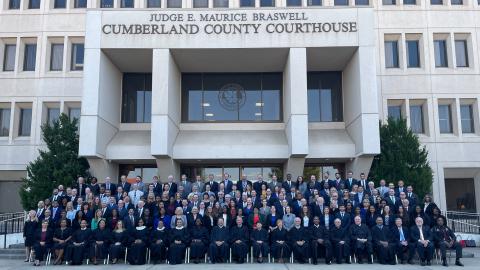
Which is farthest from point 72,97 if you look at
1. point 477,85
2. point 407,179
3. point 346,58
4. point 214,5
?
point 477,85

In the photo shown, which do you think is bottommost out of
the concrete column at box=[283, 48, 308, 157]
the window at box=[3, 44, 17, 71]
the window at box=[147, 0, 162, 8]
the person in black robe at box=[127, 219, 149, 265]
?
the person in black robe at box=[127, 219, 149, 265]

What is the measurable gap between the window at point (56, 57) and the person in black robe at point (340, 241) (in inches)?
716

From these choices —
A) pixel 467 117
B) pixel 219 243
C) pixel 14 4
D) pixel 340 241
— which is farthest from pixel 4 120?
pixel 467 117

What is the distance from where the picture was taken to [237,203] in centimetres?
1619

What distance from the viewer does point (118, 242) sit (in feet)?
48.8

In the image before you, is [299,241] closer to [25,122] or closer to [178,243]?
[178,243]

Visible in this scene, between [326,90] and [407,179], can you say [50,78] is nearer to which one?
[326,90]

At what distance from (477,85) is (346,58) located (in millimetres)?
8142

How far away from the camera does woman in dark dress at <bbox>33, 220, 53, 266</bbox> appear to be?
14.7m

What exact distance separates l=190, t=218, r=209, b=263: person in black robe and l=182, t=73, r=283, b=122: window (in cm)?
906

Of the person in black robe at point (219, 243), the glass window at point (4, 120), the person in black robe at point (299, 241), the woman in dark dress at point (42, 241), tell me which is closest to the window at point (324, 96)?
the person in black robe at point (299, 241)

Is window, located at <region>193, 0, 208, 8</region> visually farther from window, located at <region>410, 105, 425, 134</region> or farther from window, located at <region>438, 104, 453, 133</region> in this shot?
window, located at <region>438, 104, 453, 133</region>

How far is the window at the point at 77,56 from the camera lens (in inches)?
1008

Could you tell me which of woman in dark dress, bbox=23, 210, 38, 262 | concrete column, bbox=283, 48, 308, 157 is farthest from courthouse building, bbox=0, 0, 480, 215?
woman in dark dress, bbox=23, 210, 38, 262
